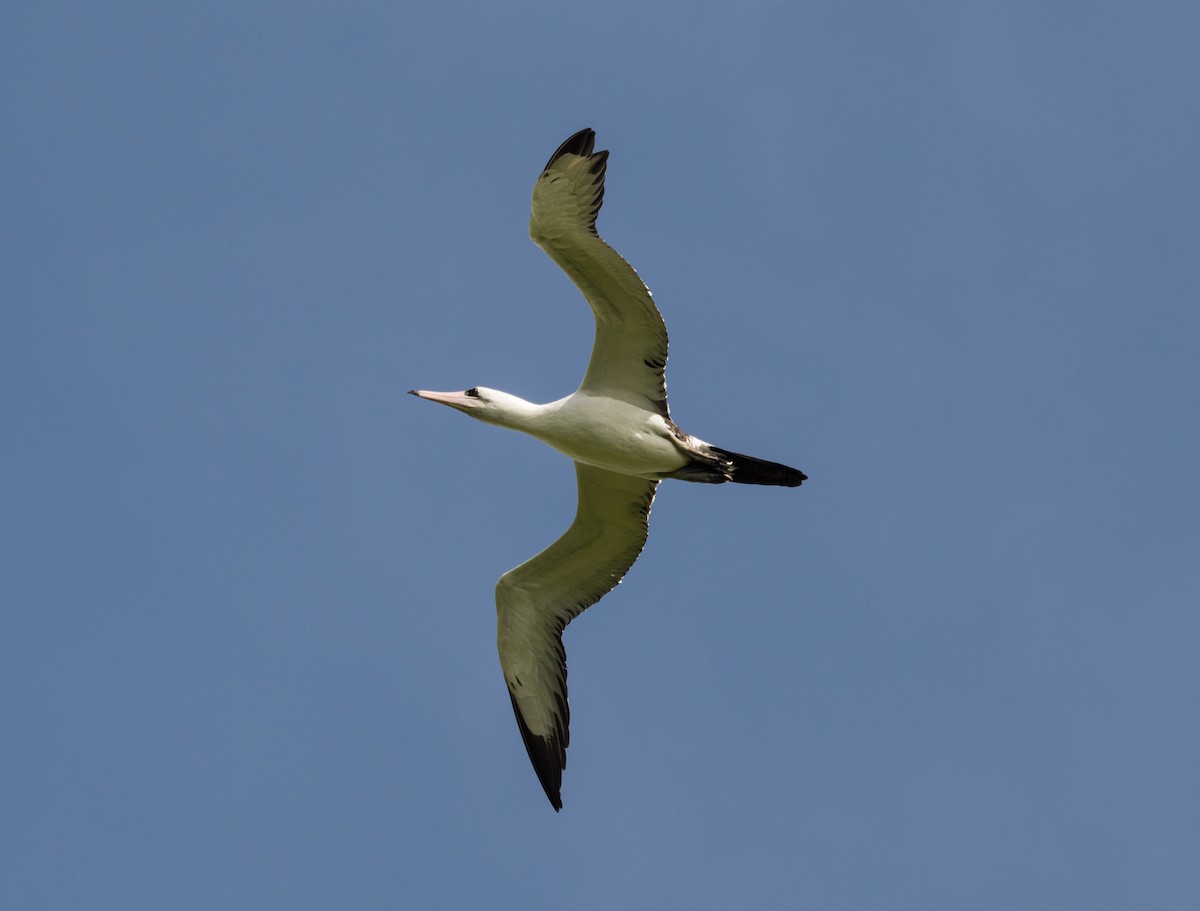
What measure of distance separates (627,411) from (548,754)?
3825mm

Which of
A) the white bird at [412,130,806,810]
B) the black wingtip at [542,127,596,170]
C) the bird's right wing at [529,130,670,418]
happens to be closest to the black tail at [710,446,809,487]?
the white bird at [412,130,806,810]

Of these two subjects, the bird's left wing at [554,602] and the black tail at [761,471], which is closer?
the black tail at [761,471]

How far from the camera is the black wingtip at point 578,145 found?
15.1 metres

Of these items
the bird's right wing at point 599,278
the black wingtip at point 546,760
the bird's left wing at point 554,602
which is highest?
the bird's right wing at point 599,278

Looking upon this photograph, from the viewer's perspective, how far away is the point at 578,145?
Result: 1511 cm

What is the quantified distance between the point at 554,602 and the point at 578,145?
16.0 feet

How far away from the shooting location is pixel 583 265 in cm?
1534

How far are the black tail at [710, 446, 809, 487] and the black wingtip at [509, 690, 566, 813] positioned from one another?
357 centimetres

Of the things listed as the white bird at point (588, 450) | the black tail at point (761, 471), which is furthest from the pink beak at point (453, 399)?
the black tail at point (761, 471)

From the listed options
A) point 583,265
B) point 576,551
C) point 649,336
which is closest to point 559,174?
point 583,265

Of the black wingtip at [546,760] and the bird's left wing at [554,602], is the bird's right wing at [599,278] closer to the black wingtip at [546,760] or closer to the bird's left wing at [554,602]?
the bird's left wing at [554,602]

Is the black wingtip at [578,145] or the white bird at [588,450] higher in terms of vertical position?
the black wingtip at [578,145]

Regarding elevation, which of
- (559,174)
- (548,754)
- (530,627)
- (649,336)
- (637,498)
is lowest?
(548,754)

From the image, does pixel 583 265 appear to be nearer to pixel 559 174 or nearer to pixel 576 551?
pixel 559 174
